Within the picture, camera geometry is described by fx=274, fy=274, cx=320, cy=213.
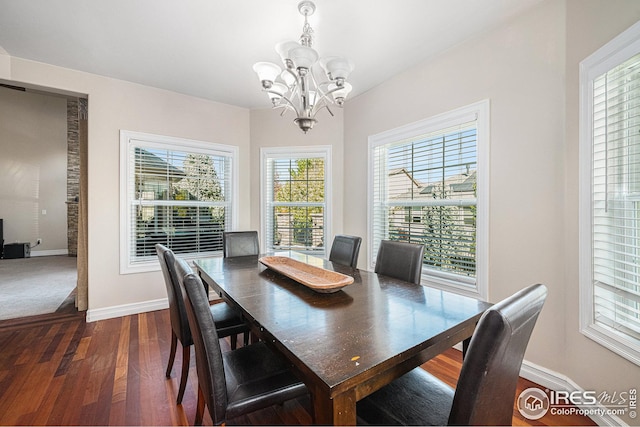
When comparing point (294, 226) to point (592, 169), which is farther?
point (294, 226)

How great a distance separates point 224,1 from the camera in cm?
190

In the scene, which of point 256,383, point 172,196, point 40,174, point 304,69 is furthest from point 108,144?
point 40,174

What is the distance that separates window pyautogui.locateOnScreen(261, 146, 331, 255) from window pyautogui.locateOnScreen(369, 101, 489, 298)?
0.80 meters

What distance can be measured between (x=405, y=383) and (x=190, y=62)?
318 centimetres

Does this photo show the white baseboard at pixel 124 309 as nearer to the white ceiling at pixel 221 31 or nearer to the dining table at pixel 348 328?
the dining table at pixel 348 328

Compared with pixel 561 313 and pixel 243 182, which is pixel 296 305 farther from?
pixel 243 182

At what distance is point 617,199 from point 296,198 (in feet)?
10.2

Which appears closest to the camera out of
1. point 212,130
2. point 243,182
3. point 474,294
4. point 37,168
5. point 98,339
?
point 474,294

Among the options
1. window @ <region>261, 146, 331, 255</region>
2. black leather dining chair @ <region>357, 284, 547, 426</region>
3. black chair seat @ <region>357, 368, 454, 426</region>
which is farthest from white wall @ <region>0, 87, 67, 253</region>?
black leather dining chair @ <region>357, 284, 547, 426</region>

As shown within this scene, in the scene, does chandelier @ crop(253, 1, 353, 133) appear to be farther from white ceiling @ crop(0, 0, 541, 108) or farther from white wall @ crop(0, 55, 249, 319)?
white wall @ crop(0, 55, 249, 319)

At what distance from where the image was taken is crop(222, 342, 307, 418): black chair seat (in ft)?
3.74

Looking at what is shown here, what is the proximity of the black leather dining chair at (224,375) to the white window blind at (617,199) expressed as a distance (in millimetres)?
1738

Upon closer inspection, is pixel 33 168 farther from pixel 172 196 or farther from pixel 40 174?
pixel 172 196

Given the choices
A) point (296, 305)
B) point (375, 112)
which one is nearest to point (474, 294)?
point (296, 305)
